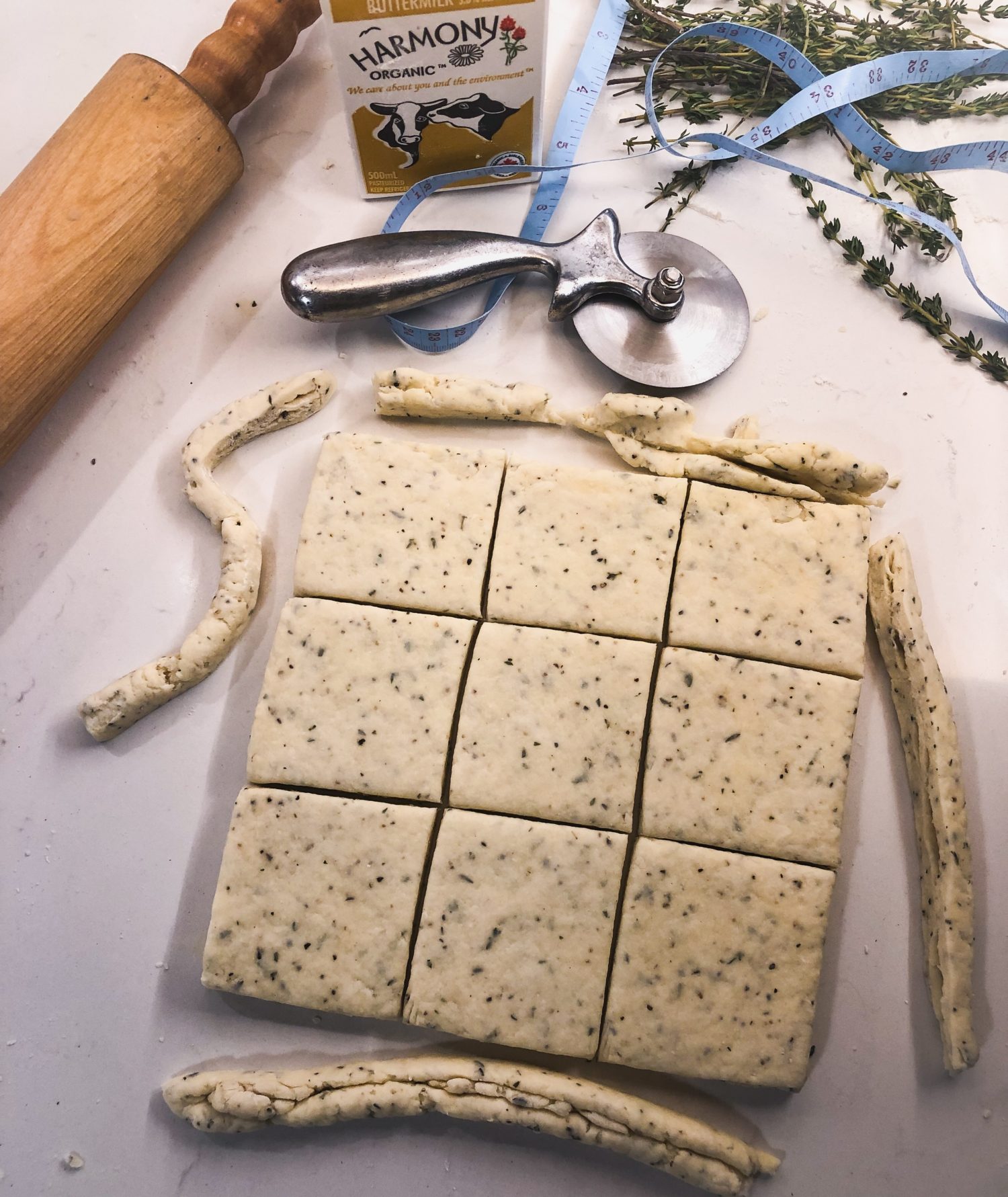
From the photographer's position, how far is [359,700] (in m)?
1.97

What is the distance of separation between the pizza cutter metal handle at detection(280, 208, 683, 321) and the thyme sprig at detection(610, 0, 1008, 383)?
29cm

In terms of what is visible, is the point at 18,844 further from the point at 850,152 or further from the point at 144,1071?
the point at 850,152

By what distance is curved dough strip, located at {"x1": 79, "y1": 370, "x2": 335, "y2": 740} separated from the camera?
204 centimetres

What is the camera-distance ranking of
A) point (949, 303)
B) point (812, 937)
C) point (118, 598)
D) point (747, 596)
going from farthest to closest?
point (949, 303), point (118, 598), point (747, 596), point (812, 937)

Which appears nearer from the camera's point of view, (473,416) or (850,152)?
(473,416)

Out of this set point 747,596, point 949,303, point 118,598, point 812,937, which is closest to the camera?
point 812,937

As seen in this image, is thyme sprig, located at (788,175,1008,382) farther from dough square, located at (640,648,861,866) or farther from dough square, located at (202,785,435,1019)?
dough square, located at (202,785,435,1019)

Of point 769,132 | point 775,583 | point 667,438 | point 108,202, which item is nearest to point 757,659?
point 775,583

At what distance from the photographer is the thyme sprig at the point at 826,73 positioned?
240 cm

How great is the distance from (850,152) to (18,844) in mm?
2771

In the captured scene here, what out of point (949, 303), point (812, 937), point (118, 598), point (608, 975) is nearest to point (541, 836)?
point (608, 975)

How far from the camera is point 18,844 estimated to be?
2.06 m

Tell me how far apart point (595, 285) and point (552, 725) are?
1097 mm

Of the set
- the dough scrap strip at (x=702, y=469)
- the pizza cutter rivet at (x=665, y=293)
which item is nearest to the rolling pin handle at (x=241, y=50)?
the pizza cutter rivet at (x=665, y=293)
